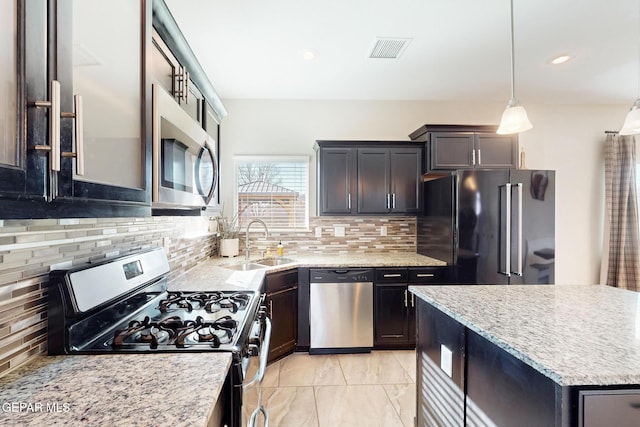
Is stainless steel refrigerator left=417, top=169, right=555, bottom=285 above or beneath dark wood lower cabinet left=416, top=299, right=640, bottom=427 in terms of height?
above

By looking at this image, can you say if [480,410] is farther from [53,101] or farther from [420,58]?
[420,58]

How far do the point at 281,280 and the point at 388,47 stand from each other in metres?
2.17

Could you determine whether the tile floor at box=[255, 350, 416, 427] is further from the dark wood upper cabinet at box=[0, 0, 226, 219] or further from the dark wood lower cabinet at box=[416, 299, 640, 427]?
the dark wood upper cabinet at box=[0, 0, 226, 219]

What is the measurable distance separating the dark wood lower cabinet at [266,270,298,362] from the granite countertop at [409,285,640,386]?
137 centimetres

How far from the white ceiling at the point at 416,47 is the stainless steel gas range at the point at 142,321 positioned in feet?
5.75

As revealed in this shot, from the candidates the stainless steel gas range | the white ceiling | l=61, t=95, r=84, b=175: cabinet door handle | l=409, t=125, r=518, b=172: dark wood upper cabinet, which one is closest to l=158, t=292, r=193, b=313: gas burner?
the stainless steel gas range

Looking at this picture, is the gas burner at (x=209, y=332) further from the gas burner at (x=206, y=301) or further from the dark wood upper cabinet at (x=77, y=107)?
the dark wood upper cabinet at (x=77, y=107)

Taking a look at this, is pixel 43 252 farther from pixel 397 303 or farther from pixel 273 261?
pixel 397 303

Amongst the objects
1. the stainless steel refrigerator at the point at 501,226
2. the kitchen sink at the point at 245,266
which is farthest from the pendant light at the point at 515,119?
the kitchen sink at the point at 245,266

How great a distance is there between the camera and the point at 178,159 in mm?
1315

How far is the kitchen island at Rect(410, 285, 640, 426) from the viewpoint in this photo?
0.87m

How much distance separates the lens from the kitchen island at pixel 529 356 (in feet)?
2.86

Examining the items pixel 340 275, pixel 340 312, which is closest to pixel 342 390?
pixel 340 312

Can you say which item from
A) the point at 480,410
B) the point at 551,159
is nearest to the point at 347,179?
the point at 480,410
